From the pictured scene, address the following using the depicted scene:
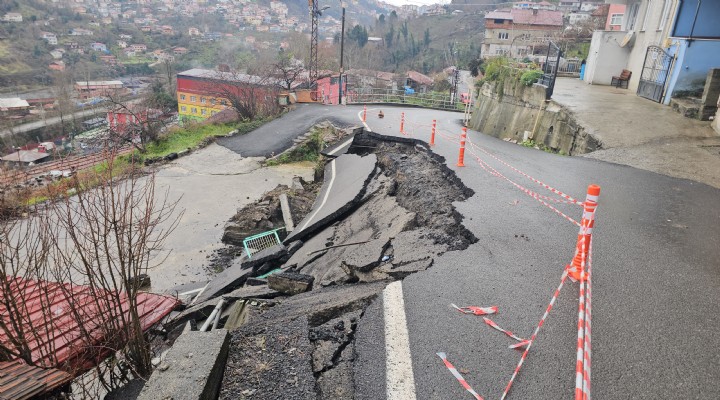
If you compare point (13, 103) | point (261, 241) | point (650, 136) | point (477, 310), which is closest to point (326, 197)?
point (261, 241)

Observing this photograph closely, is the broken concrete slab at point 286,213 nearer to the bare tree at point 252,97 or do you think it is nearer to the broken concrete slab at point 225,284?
the broken concrete slab at point 225,284

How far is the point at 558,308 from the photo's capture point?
4.30m

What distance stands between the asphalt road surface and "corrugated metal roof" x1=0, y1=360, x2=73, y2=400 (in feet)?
8.41

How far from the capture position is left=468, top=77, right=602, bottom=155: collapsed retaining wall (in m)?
13.5

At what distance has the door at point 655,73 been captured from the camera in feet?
50.7

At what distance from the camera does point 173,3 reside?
162000 millimetres

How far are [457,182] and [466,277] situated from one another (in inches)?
162

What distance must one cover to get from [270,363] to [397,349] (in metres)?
1.16

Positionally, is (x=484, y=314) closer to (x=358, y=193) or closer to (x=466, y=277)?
(x=466, y=277)

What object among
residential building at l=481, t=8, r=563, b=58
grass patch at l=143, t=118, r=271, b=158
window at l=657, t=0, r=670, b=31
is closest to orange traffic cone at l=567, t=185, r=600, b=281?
window at l=657, t=0, r=670, b=31

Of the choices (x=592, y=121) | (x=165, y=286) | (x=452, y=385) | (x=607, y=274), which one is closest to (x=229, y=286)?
(x=165, y=286)

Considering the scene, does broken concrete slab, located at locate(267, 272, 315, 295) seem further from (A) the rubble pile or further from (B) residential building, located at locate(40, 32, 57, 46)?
(B) residential building, located at locate(40, 32, 57, 46)

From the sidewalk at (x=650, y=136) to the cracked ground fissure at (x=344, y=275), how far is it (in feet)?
16.4

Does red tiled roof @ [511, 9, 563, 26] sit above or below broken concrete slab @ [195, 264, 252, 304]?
above
